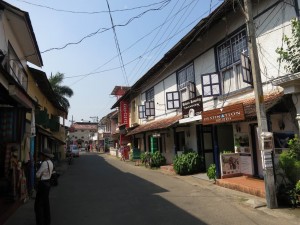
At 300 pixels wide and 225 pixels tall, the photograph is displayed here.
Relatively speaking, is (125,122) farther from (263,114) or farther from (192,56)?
(263,114)

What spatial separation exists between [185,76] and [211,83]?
4487mm

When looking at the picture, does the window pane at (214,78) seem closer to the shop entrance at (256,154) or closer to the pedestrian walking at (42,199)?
the shop entrance at (256,154)

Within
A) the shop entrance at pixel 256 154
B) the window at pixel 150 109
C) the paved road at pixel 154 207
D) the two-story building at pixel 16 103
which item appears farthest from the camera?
the window at pixel 150 109

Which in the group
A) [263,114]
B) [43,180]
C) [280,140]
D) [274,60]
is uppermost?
[274,60]

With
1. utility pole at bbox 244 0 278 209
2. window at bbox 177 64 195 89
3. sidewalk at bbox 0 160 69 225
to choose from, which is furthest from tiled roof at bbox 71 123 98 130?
utility pole at bbox 244 0 278 209

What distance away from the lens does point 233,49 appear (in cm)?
1352

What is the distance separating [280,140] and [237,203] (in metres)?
2.76

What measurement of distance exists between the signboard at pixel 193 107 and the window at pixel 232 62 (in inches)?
66.9

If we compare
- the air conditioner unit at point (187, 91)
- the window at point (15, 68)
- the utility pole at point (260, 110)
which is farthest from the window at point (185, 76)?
the window at point (15, 68)

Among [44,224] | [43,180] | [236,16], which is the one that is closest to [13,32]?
[43,180]

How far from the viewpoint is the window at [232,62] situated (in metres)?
13.0

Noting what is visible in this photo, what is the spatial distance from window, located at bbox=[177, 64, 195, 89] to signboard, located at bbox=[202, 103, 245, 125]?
439 cm

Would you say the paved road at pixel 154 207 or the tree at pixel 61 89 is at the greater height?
the tree at pixel 61 89

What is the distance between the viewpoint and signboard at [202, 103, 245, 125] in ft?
36.0
